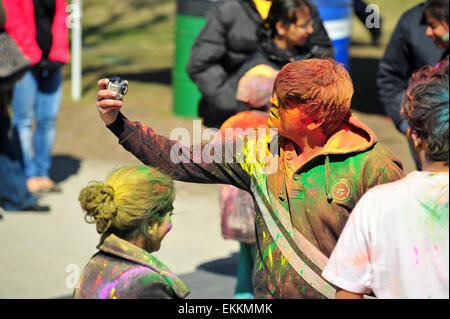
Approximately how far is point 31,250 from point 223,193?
1.95 m

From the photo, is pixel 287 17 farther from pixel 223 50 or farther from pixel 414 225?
pixel 414 225

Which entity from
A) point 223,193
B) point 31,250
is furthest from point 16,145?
point 223,193

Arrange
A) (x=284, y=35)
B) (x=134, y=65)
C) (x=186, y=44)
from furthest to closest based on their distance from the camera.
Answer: (x=134, y=65), (x=186, y=44), (x=284, y=35)

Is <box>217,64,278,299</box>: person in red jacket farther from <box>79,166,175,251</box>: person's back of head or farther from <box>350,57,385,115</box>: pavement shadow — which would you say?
<box>350,57,385,115</box>: pavement shadow

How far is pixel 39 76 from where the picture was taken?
24.0 feet

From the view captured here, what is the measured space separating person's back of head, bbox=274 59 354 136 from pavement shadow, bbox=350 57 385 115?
692 centimetres

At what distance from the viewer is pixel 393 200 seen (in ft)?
7.52

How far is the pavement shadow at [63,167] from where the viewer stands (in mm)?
7992

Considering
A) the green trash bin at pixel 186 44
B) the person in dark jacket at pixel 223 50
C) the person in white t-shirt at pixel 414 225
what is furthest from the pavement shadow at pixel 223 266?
the green trash bin at pixel 186 44

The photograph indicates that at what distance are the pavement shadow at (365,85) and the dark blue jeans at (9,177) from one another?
446 centimetres

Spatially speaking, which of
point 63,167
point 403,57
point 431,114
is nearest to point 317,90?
point 431,114

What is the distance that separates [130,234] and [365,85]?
1069 centimetres

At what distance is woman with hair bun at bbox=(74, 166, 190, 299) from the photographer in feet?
8.87
